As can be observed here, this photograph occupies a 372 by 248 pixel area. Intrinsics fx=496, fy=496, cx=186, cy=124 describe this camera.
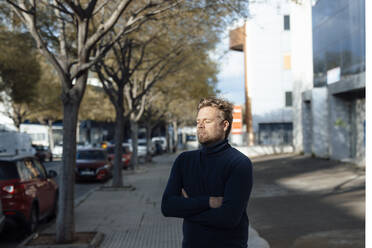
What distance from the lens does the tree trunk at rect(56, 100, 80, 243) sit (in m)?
8.54

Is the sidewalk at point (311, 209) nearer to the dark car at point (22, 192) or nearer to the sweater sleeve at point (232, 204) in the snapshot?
the dark car at point (22, 192)

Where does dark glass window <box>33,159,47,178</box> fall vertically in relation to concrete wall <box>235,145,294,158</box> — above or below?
above

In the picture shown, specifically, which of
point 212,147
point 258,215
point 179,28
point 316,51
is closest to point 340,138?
point 316,51

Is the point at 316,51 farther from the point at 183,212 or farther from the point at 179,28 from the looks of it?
the point at 183,212

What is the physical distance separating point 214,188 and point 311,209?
9290mm

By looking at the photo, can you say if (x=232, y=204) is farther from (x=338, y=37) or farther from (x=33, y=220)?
(x=338, y=37)

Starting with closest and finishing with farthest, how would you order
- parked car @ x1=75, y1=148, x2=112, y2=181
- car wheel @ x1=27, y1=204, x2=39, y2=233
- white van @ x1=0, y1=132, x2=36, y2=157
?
1. car wheel @ x1=27, y1=204, x2=39, y2=233
2. parked car @ x1=75, y1=148, x2=112, y2=181
3. white van @ x1=0, y1=132, x2=36, y2=157

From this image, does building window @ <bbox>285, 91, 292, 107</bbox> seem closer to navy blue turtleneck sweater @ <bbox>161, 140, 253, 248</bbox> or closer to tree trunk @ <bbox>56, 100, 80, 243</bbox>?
tree trunk @ <bbox>56, 100, 80, 243</bbox>

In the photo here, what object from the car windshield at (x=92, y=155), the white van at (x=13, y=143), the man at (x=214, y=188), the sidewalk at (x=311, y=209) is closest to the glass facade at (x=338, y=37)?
the sidewalk at (x=311, y=209)

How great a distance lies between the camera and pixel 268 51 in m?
50.9

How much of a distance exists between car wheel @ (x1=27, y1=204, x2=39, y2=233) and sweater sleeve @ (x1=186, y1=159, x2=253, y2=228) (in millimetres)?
7141

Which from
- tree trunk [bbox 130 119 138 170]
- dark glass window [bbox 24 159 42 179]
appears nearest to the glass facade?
tree trunk [bbox 130 119 138 170]

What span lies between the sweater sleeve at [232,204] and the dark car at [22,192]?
6.92 metres

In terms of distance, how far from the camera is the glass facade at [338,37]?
21519 mm
